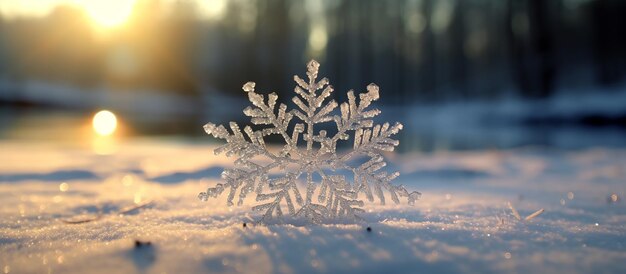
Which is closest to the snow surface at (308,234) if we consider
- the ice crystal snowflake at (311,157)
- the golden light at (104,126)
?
the ice crystal snowflake at (311,157)

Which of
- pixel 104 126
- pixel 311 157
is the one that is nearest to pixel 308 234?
pixel 311 157

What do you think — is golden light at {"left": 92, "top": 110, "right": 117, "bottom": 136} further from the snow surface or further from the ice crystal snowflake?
the ice crystal snowflake

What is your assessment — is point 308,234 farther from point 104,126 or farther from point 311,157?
point 104,126

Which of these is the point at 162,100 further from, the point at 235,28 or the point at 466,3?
the point at 466,3

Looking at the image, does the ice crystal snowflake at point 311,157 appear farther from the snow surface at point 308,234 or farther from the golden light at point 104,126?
the golden light at point 104,126

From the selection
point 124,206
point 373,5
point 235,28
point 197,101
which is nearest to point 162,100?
point 197,101

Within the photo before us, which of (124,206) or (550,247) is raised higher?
(124,206)

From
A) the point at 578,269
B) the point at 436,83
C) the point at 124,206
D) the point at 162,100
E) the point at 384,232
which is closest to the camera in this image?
the point at 578,269

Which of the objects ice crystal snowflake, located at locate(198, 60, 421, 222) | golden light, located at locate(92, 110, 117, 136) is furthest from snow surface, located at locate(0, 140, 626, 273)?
golden light, located at locate(92, 110, 117, 136)

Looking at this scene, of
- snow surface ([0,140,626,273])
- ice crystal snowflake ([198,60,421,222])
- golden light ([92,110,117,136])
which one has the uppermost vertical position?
golden light ([92,110,117,136])
